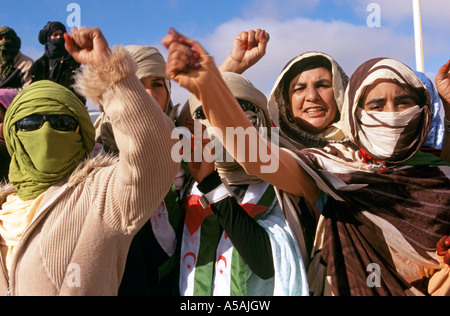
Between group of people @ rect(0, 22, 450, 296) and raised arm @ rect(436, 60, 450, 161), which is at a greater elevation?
raised arm @ rect(436, 60, 450, 161)

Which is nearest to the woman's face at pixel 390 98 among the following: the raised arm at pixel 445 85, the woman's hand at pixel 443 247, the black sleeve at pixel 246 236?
the raised arm at pixel 445 85

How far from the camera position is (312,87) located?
2.78 meters

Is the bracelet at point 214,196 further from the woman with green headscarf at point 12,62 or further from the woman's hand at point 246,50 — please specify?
the woman with green headscarf at point 12,62

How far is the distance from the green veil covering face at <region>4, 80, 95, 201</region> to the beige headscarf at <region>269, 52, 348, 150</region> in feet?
4.18

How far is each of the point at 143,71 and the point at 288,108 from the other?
0.99m

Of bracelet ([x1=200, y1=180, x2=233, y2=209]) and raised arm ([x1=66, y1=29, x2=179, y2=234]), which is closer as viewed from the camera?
raised arm ([x1=66, y1=29, x2=179, y2=234])

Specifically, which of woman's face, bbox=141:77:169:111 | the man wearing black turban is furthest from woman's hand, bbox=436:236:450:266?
the man wearing black turban

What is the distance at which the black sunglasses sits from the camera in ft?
6.40

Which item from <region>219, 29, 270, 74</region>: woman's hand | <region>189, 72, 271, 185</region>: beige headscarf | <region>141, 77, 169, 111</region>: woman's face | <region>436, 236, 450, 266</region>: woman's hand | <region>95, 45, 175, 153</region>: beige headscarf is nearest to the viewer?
<region>436, 236, 450, 266</region>: woman's hand

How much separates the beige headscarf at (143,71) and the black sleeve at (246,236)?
851mm

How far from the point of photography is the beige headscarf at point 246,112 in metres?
2.31

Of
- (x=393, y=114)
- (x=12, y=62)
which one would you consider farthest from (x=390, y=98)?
(x=12, y=62)

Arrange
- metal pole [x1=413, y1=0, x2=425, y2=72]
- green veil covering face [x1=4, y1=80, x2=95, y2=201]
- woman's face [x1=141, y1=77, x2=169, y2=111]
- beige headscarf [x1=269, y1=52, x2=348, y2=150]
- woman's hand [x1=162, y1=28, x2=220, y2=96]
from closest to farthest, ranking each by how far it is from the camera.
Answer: woman's hand [x1=162, y1=28, x2=220, y2=96]
green veil covering face [x1=4, y1=80, x2=95, y2=201]
beige headscarf [x1=269, y1=52, x2=348, y2=150]
woman's face [x1=141, y1=77, x2=169, y2=111]
metal pole [x1=413, y1=0, x2=425, y2=72]

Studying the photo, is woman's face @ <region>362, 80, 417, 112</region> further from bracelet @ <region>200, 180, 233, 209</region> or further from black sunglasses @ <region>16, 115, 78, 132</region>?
black sunglasses @ <region>16, 115, 78, 132</region>
